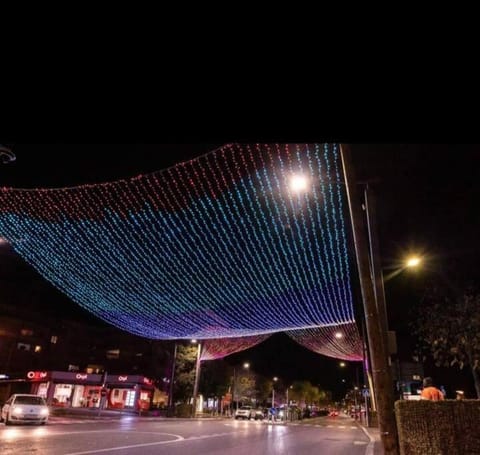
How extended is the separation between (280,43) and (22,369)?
190ft

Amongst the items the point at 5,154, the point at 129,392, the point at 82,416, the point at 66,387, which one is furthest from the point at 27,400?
the point at 129,392

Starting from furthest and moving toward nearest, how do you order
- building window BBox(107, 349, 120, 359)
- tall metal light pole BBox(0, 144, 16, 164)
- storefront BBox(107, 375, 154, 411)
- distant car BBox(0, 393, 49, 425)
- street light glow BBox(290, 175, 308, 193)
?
building window BBox(107, 349, 120, 359)
storefront BBox(107, 375, 154, 411)
distant car BBox(0, 393, 49, 425)
street light glow BBox(290, 175, 308, 193)
tall metal light pole BBox(0, 144, 16, 164)

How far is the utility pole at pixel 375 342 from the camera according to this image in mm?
6469

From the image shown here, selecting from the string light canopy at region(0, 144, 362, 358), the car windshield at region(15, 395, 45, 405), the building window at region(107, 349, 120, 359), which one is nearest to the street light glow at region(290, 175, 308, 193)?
the string light canopy at region(0, 144, 362, 358)

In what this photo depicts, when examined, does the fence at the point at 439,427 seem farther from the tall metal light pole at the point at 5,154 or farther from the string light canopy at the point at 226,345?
the string light canopy at the point at 226,345

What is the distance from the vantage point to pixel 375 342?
6738mm

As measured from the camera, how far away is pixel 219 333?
106ft

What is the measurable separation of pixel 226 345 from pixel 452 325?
3324cm

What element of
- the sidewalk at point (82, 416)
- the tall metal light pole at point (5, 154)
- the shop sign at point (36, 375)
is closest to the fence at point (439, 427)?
the tall metal light pole at point (5, 154)

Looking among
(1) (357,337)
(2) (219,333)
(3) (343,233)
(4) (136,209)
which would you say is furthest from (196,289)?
(1) (357,337)

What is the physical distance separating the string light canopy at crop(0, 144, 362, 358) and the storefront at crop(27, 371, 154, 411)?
87.9 feet

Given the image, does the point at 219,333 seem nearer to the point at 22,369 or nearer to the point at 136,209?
the point at 136,209

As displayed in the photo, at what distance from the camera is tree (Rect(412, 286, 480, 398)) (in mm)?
8250

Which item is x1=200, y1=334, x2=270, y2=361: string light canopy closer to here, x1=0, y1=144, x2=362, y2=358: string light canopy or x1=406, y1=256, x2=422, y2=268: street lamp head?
x1=0, y1=144, x2=362, y2=358: string light canopy
